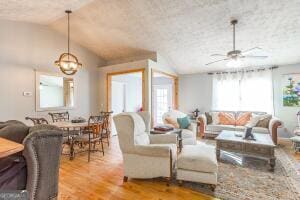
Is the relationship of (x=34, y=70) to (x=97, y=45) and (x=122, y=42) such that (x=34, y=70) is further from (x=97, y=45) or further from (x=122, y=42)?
(x=122, y=42)

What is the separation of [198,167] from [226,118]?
3.54 metres

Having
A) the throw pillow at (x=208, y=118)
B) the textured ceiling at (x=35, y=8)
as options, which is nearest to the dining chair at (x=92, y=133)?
the textured ceiling at (x=35, y=8)

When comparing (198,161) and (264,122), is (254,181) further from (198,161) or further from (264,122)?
(264,122)

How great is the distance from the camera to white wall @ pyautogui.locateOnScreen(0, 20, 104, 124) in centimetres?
387

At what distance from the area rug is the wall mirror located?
13.2 feet

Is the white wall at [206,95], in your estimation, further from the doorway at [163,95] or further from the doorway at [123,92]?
the doorway at [123,92]

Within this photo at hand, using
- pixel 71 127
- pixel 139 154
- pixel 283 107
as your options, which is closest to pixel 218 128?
pixel 283 107

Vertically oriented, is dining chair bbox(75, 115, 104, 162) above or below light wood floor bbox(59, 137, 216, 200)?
above

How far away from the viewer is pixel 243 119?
520 cm

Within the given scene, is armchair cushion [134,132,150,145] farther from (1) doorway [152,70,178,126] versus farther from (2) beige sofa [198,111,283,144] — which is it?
(1) doorway [152,70,178,126]

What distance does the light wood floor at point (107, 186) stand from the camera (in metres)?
2.19

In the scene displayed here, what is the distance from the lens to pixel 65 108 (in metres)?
4.97

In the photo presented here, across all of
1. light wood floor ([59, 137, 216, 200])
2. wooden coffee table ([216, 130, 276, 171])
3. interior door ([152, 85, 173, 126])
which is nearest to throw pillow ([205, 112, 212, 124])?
interior door ([152, 85, 173, 126])

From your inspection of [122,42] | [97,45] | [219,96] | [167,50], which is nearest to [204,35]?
[167,50]
